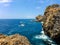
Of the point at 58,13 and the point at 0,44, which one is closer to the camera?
the point at 0,44

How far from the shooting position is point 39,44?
4856 centimetres

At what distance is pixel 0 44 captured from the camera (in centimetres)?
1334

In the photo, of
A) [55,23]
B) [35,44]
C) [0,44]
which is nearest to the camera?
[0,44]

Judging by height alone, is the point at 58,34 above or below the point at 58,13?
below

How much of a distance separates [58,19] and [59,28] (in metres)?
5.62

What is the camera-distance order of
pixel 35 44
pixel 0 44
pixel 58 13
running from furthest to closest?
pixel 58 13, pixel 35 44, pixel 0 44

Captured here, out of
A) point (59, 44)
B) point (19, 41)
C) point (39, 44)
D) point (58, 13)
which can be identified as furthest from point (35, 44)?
point (19, 41)

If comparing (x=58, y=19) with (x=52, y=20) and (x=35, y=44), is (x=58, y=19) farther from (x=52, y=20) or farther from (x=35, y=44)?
(x=35, y=44)

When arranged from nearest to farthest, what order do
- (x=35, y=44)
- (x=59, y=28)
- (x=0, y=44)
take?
(x=0, y=44)
(x=35, y=44)
(x=59, y=28)

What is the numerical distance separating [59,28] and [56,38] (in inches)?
142

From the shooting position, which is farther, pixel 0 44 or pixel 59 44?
pixel 59 44

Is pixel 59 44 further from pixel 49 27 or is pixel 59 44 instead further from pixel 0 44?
pixel 0 44

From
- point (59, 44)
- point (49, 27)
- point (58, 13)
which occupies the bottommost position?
point (59, 44)

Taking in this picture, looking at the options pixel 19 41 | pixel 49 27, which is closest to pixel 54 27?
pixel 49 27
